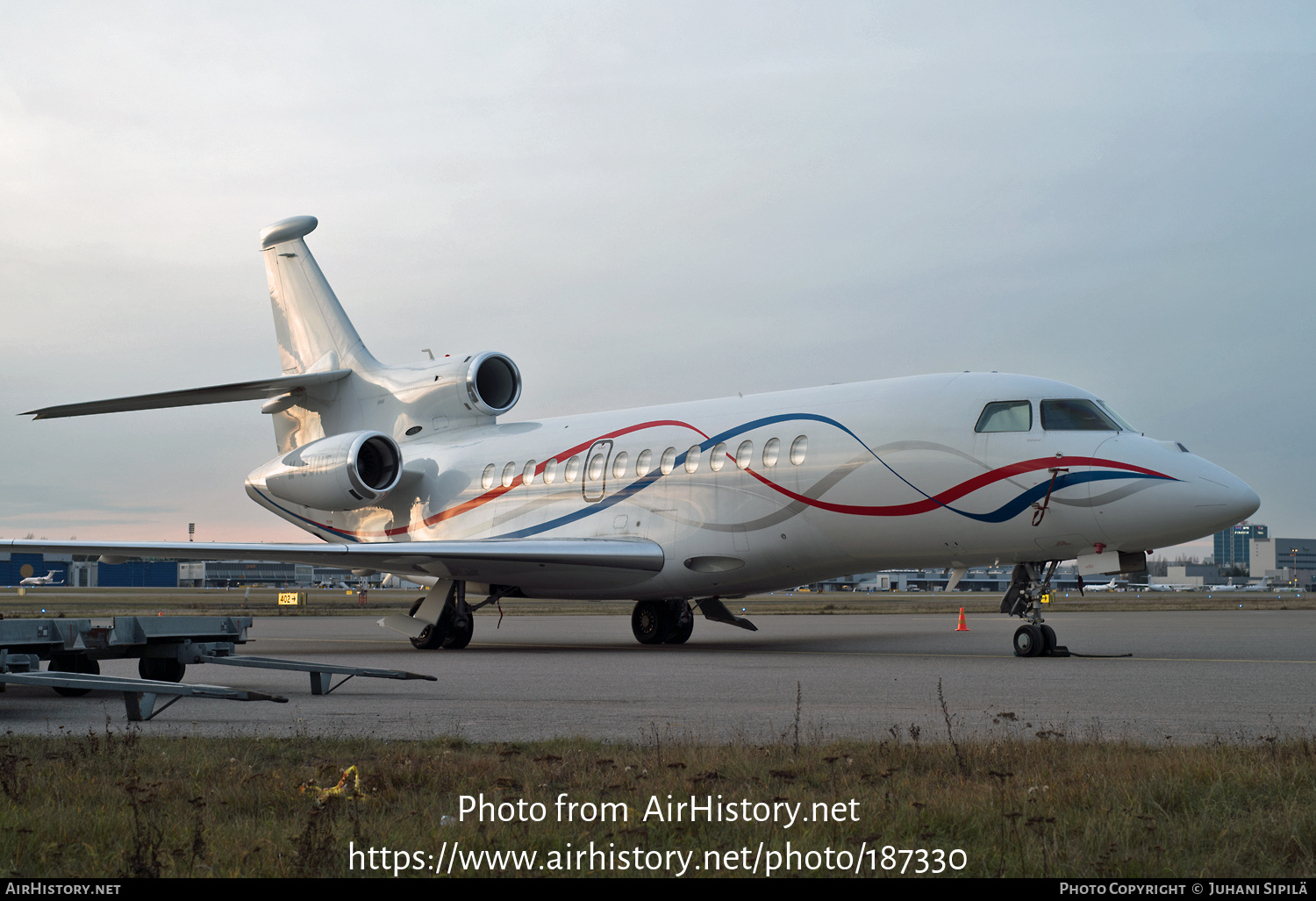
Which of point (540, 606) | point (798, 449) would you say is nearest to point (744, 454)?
point (798, 449)

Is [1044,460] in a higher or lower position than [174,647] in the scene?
higher

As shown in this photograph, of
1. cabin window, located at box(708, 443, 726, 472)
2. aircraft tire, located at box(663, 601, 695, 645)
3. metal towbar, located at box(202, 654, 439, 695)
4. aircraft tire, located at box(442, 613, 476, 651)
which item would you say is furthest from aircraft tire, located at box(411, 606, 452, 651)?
metal towbar, located at box(202, 654, 439, 695)

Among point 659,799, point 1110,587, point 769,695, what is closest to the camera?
point 659,799

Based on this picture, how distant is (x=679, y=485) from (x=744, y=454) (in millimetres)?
1363

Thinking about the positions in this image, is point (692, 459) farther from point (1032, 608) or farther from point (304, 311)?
point (304, 311)

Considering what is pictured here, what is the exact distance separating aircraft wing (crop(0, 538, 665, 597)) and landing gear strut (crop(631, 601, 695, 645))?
2.16m

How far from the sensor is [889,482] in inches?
630

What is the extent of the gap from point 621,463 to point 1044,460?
765cm

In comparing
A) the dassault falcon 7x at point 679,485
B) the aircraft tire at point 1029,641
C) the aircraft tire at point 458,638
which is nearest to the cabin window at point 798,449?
the dassault falcon 7x at point 679,485

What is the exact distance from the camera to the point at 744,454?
1789cm

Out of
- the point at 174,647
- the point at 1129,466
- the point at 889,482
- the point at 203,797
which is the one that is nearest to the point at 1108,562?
the point at 1129,466

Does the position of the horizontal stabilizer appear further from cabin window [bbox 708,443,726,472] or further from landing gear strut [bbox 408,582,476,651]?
cabin window [bbox 708,443,726,472]

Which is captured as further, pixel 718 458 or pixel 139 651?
pixel 718 458
